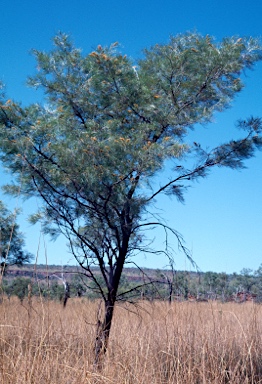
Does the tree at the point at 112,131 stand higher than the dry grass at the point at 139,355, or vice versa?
the tree at the point at 112,131

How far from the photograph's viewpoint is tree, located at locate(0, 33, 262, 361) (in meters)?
5.22

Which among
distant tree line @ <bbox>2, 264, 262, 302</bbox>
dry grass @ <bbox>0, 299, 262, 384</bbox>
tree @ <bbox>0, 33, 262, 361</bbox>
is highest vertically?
tree @ <bbox>0, 33, 262, 361</bbox>

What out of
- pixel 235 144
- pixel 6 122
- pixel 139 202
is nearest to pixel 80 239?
pixel 139 202

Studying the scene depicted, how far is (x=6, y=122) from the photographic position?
5613 millimetres

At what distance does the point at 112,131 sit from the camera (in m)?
5.61

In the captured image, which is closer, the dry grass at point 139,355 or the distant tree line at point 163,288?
the dry grass at point 139,355

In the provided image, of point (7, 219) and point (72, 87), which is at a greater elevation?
point (72, 87)

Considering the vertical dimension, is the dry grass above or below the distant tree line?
below

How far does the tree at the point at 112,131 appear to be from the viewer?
5.22m

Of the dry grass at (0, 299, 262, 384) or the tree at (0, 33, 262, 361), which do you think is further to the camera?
the tree at (0, 33, 262, 361)

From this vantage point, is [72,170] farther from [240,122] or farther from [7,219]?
[7,219]

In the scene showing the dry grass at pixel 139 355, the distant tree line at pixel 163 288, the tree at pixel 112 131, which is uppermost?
the tree at pixel 112 131

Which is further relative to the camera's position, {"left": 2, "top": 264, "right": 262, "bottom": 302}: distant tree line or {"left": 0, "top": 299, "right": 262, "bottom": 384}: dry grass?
{"left": 2, "top": 264, "right": 262, "bottom": 302}: distant tree line

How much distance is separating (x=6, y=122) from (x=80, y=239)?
1608 mm
